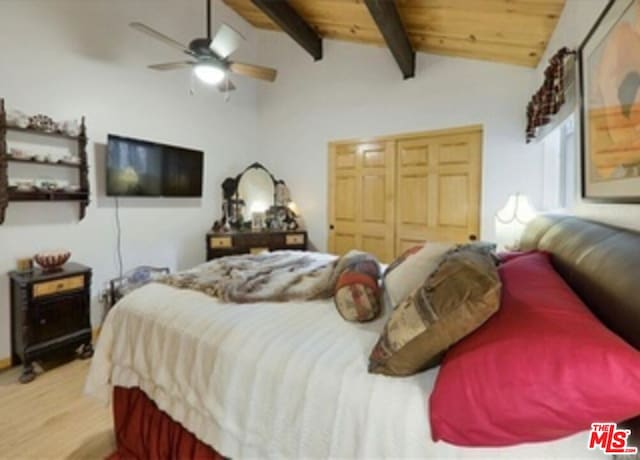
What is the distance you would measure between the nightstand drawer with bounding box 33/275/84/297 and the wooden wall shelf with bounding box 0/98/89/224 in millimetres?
566

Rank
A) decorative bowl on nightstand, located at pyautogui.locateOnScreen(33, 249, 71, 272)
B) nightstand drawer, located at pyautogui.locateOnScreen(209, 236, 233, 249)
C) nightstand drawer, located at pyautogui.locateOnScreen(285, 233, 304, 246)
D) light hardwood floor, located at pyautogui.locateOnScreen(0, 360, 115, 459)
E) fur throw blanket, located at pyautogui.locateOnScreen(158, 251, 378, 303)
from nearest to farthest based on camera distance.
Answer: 1. fur throw blanket, located at pyautogui.locateOnScreen(158, 251, 378, 303)
2. light hardwood floor, located at pyautogui.locateOnScreen(0, 360, 115, 459)
3. decorative bowl on nightstand, located at pyautogui.locateOnScreen(33, 249, 71, 272)
4. nightstand drawer, located at pyautogui.locateOnScreen(209, 236, 233, 249)
5. nightstand drawer, located at pyautogui.locateOnScreen(285, 233, 304, 246)

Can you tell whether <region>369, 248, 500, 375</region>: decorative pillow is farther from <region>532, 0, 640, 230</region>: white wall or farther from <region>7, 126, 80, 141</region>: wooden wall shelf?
<region>7, 126, 80, 141</region>: wooden wall shelf

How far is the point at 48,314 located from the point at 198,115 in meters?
2.64

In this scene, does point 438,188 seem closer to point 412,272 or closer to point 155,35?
point 412,272

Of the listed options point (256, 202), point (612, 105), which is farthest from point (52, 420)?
point (612, 105)

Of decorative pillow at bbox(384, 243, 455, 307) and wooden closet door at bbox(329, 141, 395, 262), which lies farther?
wooden closet door at bbox(329, 141, 395, 262)

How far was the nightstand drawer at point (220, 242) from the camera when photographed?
13.9 ft

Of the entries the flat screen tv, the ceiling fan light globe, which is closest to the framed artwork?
the ceiling fan light globe

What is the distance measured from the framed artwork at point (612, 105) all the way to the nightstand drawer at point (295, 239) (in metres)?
3.20

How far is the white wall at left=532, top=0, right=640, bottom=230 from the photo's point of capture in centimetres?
138

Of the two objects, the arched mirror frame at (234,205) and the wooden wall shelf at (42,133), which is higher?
the wooden wall shelf at (42,133)

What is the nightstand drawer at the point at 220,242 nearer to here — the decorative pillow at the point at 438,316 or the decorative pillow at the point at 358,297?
the decorative pillow at the point at 358,297

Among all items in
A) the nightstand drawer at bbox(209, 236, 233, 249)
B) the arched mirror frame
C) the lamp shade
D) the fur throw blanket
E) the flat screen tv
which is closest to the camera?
the fur throw blanket

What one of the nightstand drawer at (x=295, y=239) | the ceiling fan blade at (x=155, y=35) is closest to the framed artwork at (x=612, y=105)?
the ceiling fan blade at (x=155, y=35)
